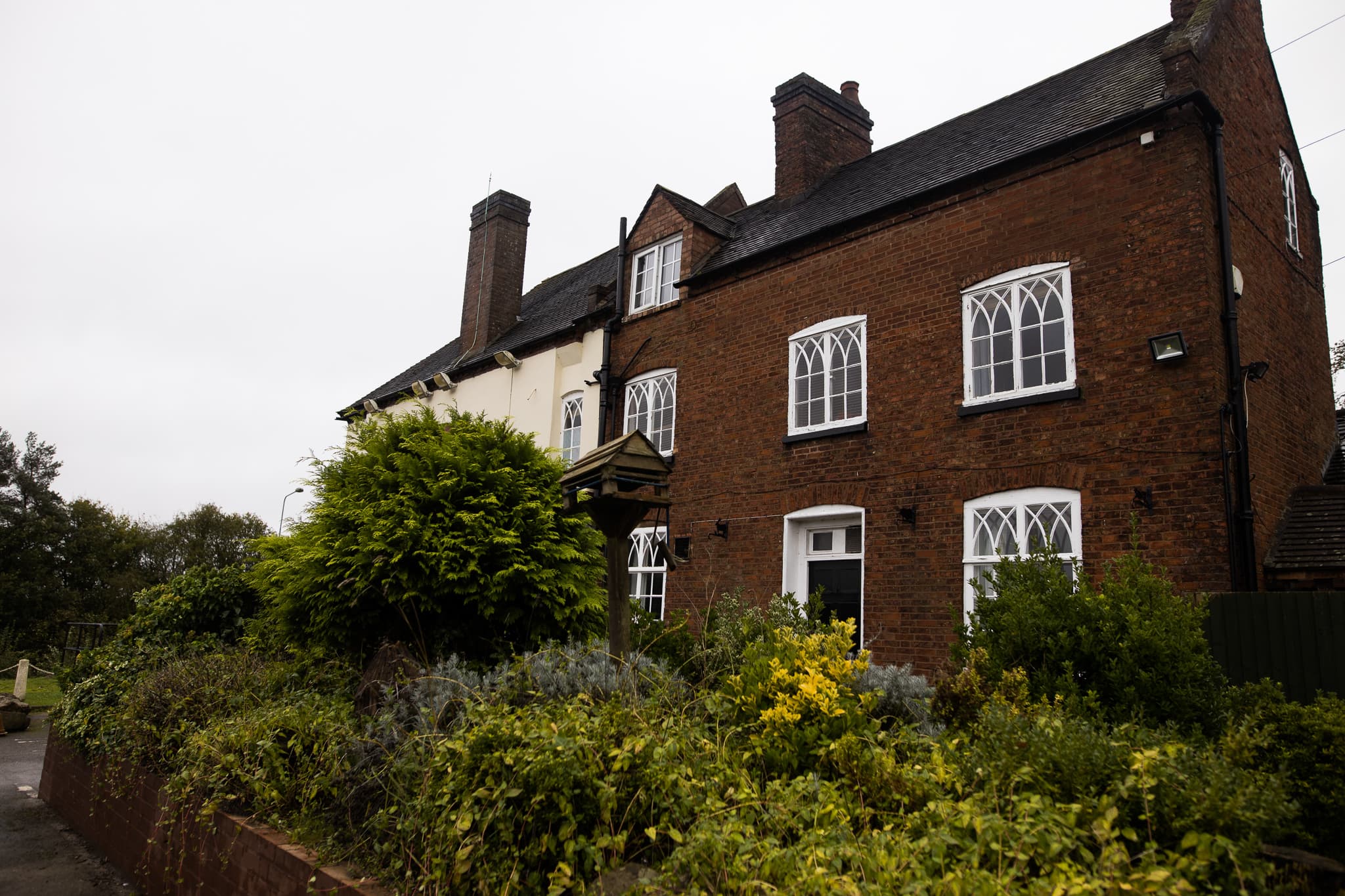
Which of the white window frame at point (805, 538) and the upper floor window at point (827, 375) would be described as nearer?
the white window frame at point (805, 538)

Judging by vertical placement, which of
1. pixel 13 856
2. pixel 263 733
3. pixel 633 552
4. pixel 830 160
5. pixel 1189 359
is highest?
pixel 830 160

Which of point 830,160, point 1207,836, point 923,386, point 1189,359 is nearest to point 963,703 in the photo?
point 1207,836

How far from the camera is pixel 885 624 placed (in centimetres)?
1083

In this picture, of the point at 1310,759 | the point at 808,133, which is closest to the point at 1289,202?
the point at 808,133

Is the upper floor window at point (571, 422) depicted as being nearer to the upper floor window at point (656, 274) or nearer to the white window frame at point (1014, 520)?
the upper floor window at point (656, 274)

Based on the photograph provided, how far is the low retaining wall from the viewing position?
463cm

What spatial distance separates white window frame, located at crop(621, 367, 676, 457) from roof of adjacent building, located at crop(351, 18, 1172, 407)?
1.94 meters

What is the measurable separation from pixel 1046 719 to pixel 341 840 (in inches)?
150

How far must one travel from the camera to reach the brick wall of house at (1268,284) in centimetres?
975

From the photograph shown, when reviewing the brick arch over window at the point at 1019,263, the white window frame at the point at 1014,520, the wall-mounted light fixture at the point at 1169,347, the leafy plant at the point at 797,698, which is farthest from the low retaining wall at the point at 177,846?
the brick arch over window at the point at 1019,263

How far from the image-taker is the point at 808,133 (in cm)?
1627

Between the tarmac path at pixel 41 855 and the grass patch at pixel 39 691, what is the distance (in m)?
6.04

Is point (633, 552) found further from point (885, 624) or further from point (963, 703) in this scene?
point (963, 703)

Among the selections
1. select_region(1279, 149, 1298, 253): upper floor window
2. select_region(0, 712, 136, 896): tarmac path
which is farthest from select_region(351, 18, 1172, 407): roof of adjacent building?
select_region(0, 712, 136, 896): tarmac path
